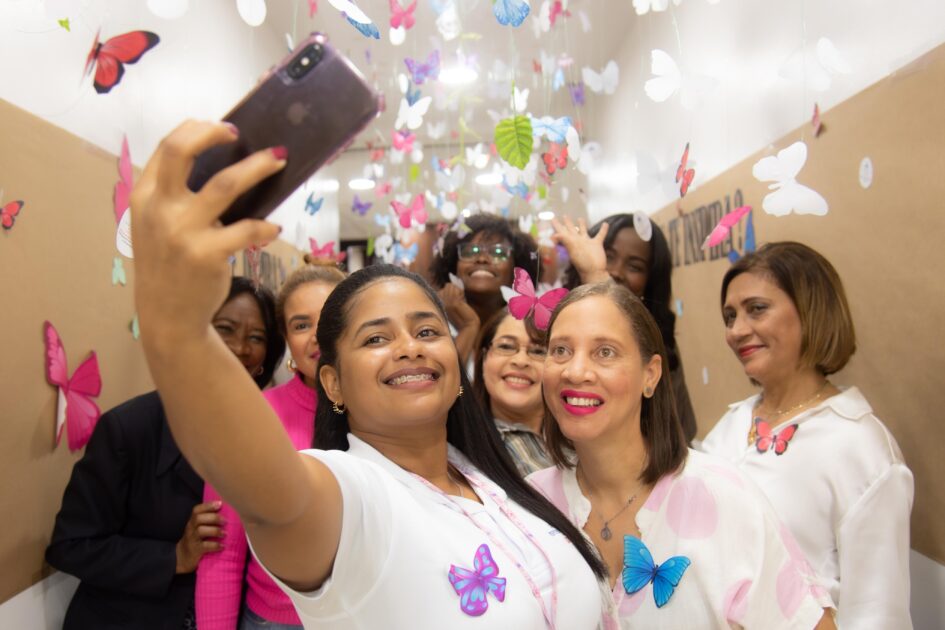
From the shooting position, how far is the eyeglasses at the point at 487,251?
2934 mm

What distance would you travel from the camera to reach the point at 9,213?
5.29 feet

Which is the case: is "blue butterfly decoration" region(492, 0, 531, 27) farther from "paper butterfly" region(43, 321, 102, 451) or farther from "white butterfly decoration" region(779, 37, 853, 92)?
"paper butterfly" region(43, 321, 102, 451)

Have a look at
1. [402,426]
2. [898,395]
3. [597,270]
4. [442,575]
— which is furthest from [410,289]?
[898,395]

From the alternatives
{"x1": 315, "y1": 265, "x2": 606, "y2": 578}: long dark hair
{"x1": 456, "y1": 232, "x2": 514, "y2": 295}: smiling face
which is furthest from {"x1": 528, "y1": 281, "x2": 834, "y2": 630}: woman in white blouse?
Answer: {"x1": 456, "y1": 232, "x2": 514, "y2": 295}: smiling face

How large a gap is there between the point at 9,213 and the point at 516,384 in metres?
1.41

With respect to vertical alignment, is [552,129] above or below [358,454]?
above

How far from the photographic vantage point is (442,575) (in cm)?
100

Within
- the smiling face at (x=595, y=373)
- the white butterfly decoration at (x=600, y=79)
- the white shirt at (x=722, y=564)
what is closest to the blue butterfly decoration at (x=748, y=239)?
the white butterfly decoration at (x=600, y=79)

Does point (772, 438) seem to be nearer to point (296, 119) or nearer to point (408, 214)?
point (296, 119)

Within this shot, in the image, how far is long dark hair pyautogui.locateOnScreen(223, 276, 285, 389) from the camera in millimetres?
2262

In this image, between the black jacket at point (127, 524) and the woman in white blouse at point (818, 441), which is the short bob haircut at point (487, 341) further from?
the black jacket at point (127, 524)

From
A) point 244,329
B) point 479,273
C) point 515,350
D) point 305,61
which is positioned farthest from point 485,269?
point 305,61

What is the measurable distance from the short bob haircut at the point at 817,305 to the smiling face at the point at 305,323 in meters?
1.28

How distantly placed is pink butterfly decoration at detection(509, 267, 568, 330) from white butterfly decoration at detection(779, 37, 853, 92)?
2.97ft
